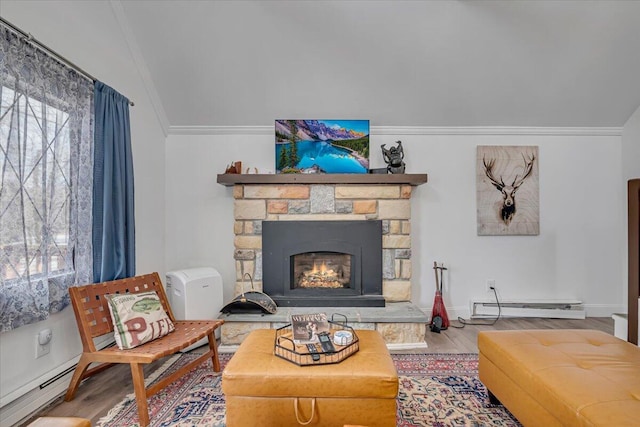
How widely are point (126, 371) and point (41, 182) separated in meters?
1.36

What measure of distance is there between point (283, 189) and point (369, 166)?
0.91 m

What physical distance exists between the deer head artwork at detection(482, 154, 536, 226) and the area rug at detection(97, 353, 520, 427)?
1.71m

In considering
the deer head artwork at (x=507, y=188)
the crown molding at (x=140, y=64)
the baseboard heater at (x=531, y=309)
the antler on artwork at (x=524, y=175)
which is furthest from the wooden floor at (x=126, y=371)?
the crown molding at (x=140, y=64)

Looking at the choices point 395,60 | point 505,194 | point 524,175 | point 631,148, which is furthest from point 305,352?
point 631,148

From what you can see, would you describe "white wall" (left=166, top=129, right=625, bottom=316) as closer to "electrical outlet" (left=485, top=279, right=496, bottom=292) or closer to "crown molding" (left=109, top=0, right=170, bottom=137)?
"electrical outlet" (left=485, top=279, right=496, bottom=292)

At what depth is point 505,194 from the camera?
3430mm

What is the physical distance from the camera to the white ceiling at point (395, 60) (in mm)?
2559

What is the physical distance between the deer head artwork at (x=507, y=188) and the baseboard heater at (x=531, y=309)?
0.85m

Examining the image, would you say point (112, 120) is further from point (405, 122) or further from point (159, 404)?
point (405, 122)

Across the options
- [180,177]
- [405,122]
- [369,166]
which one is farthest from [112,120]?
[405,122]

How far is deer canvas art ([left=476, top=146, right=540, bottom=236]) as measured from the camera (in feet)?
11.2

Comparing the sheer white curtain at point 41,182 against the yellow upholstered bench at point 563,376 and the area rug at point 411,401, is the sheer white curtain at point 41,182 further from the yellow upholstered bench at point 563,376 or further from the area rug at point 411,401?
the yellow upholstered bench at point 563,376

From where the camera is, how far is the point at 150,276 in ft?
7.97

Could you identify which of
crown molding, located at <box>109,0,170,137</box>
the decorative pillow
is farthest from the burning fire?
crown molding, located at <box>109,0,170,137</box>
